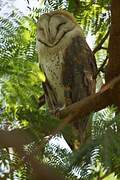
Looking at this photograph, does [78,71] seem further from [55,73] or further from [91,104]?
[91,104]

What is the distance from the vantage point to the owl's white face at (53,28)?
7.88 feet

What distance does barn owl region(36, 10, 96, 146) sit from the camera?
93.0 inches

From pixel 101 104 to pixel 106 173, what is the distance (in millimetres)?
843

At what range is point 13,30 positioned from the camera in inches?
71.4

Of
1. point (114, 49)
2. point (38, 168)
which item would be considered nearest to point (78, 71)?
point (114, 49)

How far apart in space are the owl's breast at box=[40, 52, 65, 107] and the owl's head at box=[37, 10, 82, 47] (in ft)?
0.27

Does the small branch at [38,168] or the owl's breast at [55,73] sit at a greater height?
the owl's breast at [55,73]

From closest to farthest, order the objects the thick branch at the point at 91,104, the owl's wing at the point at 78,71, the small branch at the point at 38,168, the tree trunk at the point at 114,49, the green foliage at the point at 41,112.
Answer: the small branch at the point at 38,168 → the green foliage at the point at 41,112 → the thick branch at the point at 91,104 → the tree trunk at the point at 114,49 → the owl's wing at the point at 78,71

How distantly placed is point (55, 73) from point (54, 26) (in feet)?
0.89

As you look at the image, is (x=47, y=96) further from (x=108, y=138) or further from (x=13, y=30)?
(x=108, y=138)

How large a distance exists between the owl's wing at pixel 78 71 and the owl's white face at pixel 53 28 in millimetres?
79

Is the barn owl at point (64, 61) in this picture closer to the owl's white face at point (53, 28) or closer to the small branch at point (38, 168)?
the owl's white face at point (53, 28)

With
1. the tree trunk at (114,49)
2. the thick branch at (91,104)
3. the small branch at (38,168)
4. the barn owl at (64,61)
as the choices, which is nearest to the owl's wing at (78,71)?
the barn owl at (64,61)

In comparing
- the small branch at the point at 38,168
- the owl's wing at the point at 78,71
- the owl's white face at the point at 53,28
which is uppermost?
the owl's white face at the point at 53,28
